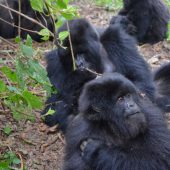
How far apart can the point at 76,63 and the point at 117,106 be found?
5.89ft

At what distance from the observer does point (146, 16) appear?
368 inches

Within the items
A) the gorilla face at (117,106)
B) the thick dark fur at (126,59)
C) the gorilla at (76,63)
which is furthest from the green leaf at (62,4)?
the thick dark fur at (126,59)

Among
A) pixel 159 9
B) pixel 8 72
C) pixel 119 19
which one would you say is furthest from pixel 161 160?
pixel 159 9

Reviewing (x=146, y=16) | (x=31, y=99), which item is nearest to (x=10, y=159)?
(x=31, y=99)

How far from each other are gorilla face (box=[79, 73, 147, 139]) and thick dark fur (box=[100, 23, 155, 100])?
2.08 m

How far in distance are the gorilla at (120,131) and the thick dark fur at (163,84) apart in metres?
2.26

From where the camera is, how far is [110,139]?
423cm

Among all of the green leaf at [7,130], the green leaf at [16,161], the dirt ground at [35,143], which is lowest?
the dirt ground at [35,143]

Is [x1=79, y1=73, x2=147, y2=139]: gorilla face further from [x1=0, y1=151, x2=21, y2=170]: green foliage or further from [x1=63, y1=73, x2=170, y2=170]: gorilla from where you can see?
[x1=0, y1=151, x2=21, y2=170]: green foliage

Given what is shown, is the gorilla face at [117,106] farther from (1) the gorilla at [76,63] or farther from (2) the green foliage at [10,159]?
(1) the gorilla at [76,63]

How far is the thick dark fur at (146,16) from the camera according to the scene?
9.23 metres

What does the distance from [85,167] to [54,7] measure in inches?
66.8

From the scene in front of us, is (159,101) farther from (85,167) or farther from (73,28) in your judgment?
(85,167)

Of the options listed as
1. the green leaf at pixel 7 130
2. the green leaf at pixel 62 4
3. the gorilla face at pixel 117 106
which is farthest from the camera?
the green leaf at pixel 7 130
